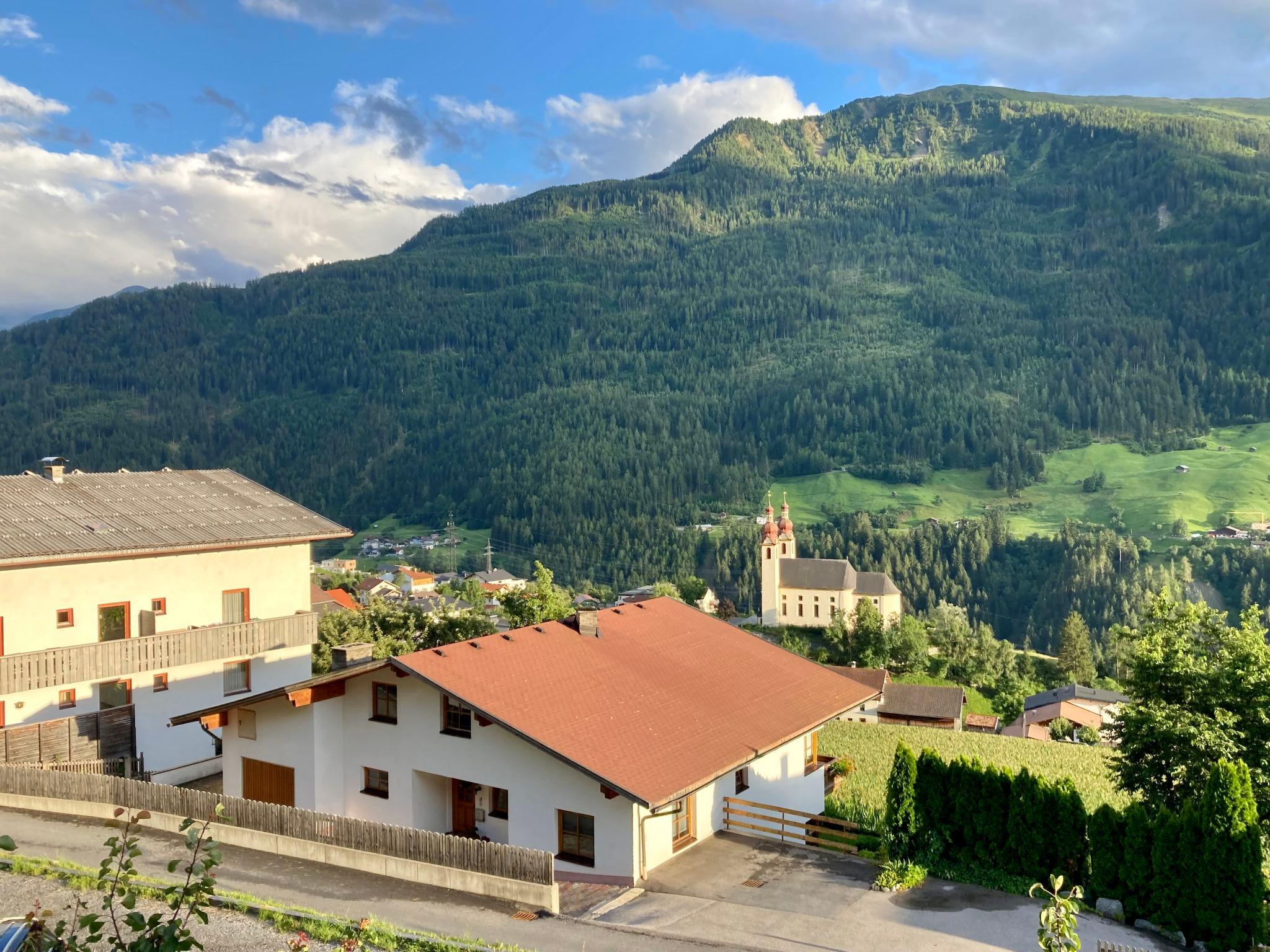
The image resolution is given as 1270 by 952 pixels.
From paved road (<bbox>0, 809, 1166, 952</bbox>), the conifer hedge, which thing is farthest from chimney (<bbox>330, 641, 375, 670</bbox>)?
the conifer hedge

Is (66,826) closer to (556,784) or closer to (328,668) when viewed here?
(556,784)

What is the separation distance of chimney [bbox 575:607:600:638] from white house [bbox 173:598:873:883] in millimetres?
52

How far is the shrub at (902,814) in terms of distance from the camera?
21344mm

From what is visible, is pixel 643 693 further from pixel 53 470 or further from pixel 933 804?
pixel 53 470

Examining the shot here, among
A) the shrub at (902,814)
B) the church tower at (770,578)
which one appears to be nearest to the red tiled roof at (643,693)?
the shrub at (902,814)

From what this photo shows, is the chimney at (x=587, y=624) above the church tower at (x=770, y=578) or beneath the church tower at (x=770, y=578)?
above

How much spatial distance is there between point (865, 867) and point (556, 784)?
6.92 metres

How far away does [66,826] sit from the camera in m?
23.6

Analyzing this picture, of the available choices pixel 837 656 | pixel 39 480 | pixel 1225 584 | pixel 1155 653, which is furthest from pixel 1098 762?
pixel 1225 584

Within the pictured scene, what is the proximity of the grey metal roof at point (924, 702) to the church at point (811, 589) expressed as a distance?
56099mm

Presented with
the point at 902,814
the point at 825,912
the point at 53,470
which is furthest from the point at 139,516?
the point at 902,814

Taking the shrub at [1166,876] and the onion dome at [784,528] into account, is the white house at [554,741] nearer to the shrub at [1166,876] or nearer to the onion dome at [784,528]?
the shrub at [1166,876]

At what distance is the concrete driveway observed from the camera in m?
17.5

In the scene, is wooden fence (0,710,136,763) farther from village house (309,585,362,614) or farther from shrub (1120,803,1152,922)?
village house (309,585,362,614)
